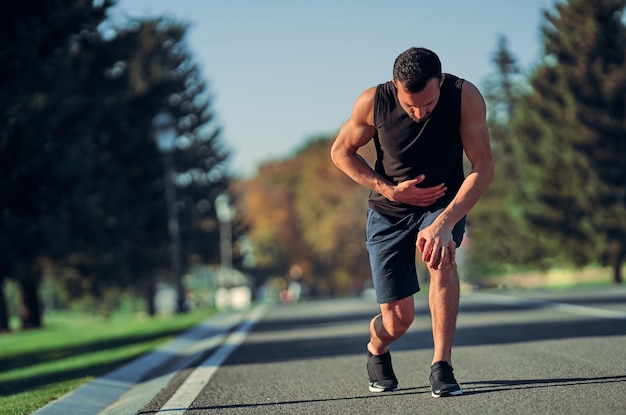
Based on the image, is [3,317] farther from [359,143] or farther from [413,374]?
[359,143]

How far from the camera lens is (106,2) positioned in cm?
2883

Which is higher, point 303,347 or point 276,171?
point 276,171

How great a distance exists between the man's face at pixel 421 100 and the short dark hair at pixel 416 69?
3cm

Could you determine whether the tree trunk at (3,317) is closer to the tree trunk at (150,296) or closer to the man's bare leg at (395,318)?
the tree trunk at (150,296)

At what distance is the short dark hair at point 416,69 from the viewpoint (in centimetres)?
573

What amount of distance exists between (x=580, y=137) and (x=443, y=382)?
3939cm

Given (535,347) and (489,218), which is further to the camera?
(489,218)

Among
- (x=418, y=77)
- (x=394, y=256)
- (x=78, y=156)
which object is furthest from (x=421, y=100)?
(x=78, y=156)

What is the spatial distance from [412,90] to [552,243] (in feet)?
136

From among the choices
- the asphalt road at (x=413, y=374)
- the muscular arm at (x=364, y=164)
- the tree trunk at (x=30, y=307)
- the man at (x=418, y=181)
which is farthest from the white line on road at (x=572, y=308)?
the tree trunk at (x=30, y=307)

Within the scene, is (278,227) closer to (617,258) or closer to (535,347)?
(617,258)

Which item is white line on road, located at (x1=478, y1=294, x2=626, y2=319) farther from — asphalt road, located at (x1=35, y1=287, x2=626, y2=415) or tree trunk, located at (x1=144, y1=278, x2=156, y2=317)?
tree trunk, located at (x1=144, y1=278, x2=156, y2=317)

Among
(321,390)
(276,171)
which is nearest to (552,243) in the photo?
(321,390)

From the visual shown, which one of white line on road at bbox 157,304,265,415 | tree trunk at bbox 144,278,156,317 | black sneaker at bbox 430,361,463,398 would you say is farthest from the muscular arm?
tree trunk at bbox 144,278,156,317
